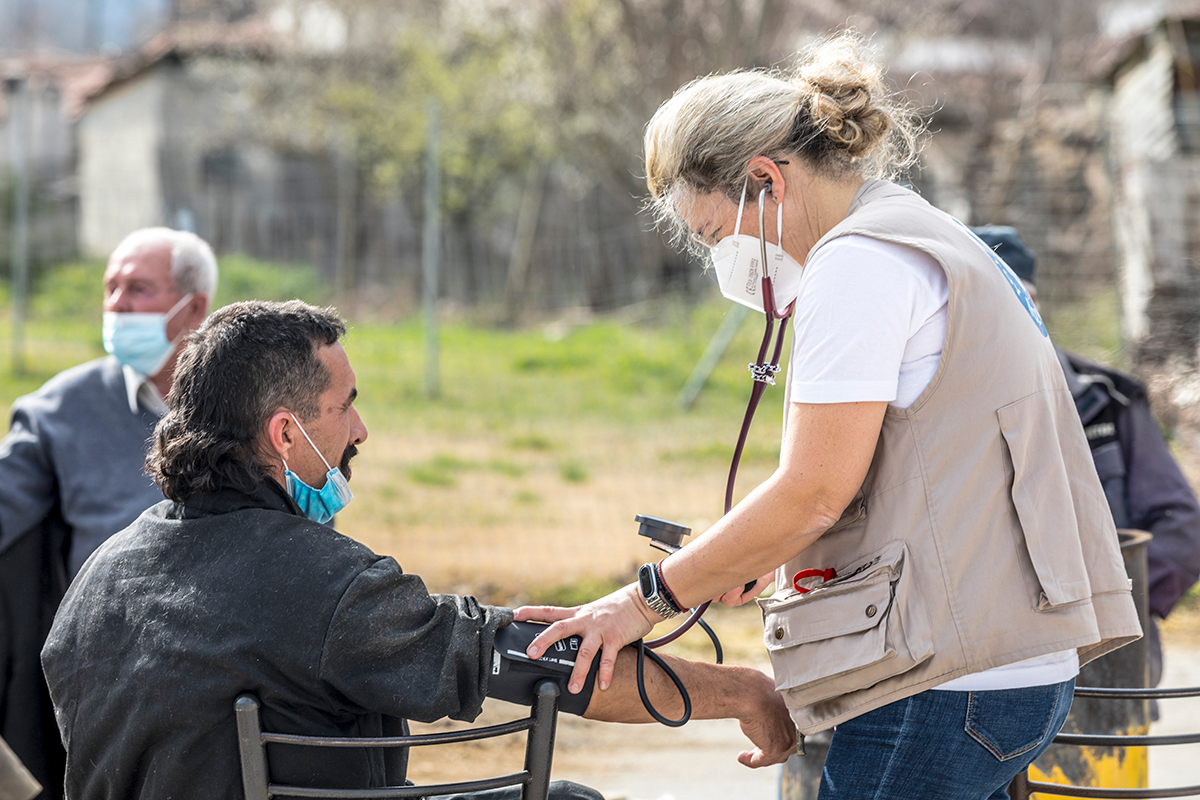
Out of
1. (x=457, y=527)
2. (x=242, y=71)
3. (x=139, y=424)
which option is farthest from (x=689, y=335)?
(x=242, y=71)

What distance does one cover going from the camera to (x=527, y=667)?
6.16 ft

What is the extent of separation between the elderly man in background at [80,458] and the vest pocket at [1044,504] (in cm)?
203

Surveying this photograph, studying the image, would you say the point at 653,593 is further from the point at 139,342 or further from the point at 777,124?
the point at 139,342

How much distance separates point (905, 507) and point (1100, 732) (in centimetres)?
140

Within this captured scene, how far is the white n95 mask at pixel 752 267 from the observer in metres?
1.93

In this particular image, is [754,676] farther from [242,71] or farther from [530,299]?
[242,71]

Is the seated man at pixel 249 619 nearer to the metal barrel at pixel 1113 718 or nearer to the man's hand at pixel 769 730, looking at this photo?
the man's hand at pixel 769 730

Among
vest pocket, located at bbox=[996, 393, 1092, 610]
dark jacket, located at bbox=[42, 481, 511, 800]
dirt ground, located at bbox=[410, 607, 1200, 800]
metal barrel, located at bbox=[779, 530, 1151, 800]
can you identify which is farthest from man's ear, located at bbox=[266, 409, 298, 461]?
dirt ground, located at bbox=[410, 607, 1200, 800]

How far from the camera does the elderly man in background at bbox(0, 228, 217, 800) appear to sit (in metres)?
2.73

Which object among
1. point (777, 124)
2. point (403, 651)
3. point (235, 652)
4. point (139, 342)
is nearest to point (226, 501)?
point (235, 652)

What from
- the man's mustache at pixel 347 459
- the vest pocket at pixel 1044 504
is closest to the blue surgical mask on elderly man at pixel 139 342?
the man's mustache at pixel 347 459

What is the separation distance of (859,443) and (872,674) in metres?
0.34

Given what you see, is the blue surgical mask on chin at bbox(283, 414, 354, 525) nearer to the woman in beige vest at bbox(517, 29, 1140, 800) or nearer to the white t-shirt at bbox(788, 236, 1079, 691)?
the woman in beige vest at bbox(517, 29, 1140, 800)

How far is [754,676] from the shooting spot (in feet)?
6.84
